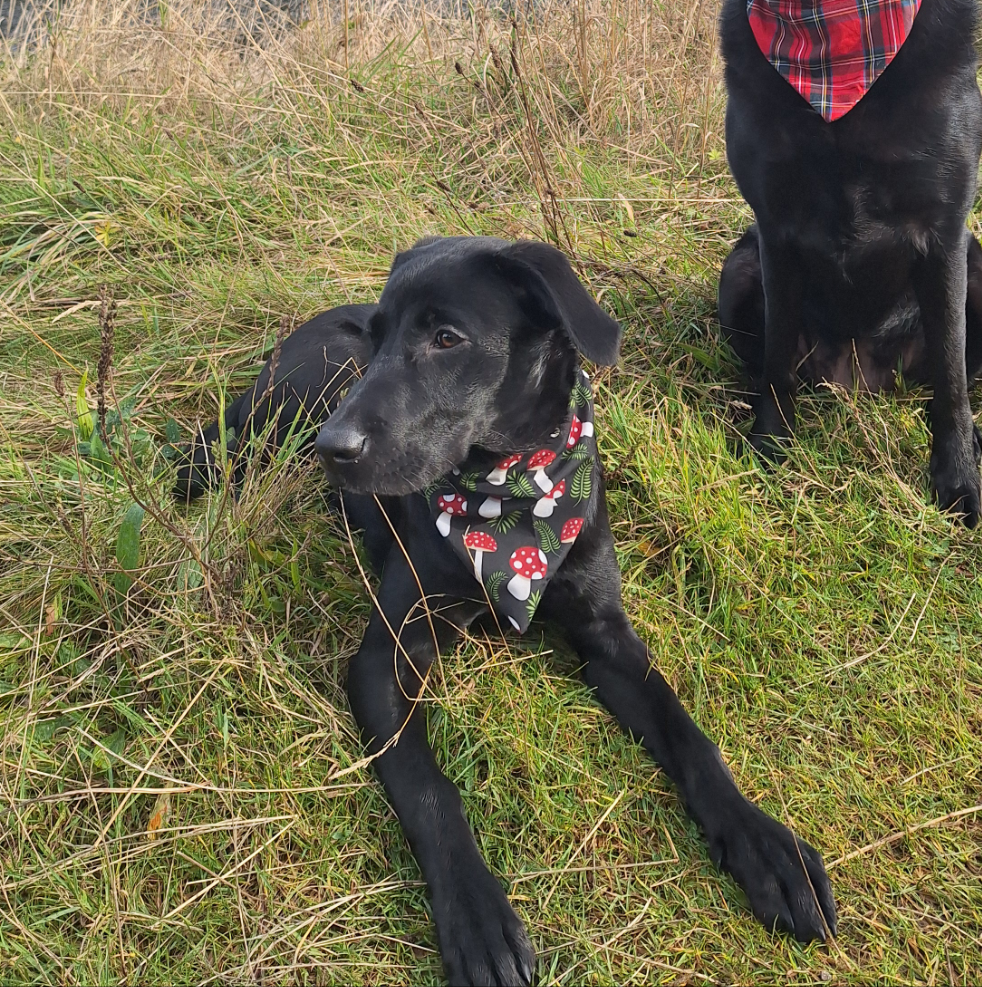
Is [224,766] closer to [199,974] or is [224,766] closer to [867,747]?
[199,974]

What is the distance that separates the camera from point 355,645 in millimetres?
2492

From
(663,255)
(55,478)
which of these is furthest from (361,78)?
(55,478)

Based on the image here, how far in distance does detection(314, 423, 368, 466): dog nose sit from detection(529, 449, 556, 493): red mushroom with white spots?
0.46 m

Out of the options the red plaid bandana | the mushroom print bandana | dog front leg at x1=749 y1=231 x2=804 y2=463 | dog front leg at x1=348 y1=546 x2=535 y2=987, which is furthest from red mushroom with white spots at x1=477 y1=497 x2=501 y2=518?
the red plaid bandana

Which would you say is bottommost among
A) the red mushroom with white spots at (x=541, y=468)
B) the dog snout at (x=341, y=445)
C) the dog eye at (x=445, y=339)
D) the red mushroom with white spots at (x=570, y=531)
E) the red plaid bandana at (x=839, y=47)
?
the red mushroom with white spots at (x=570, y=531)

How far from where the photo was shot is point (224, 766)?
2.12m

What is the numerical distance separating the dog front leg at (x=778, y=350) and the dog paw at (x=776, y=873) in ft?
4.11

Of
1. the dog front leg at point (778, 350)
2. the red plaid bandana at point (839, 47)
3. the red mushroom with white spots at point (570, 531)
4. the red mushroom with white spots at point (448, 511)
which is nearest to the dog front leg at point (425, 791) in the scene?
the red mushroom with white spots at point (448, 511)

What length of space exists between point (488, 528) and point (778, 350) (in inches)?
44.7

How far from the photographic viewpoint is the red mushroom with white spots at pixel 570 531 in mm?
2354

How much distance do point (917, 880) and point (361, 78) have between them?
4.02 metres

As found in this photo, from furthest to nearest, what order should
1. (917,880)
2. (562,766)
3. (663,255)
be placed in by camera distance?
(663,255)
(562,766)
(917,880)

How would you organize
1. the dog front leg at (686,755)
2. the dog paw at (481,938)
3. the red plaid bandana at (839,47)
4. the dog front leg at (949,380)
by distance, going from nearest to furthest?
the dog paw at (481,938)
the dog front leg at (686,755)
the red plaid bandana at (839,47)
the dog front leg at (949,380)

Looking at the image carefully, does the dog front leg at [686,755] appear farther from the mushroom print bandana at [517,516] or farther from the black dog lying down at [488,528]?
the mushroom print bandana at [517,516]
